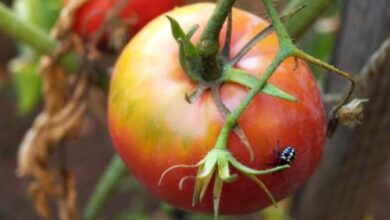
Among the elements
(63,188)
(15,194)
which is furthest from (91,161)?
(63,188)

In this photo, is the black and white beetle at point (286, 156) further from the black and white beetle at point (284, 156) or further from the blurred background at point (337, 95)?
the blurred background at point (337, 95)

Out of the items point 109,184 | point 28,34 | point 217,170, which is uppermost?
point 217,170

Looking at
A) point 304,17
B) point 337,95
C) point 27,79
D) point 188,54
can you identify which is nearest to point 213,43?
point 188,54

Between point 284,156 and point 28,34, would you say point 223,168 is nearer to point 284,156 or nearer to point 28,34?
point 284,156

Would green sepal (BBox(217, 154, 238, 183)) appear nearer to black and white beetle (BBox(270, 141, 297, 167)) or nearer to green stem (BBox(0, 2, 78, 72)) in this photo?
black and white beetle (BBox(270, 141, 297, 167))

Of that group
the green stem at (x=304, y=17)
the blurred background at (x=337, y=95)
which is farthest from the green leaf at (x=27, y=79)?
the green stem at (x=304, y=17)

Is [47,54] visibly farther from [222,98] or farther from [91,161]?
[91,161]

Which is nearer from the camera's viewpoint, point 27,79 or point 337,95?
point 337,95
